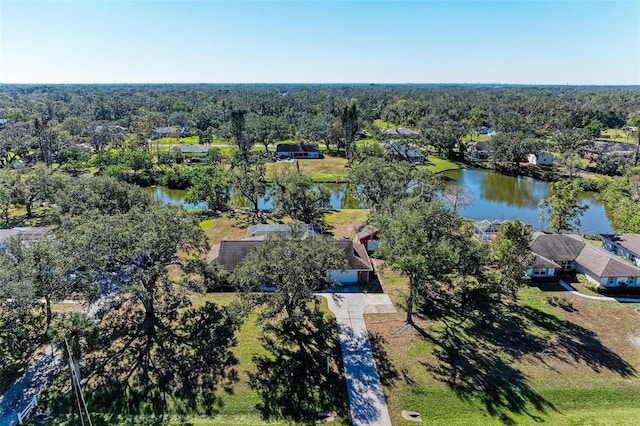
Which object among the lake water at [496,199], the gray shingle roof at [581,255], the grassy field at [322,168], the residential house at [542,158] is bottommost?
the lake water at [496,199]

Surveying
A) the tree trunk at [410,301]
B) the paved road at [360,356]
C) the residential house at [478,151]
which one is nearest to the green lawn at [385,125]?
the residential house at [478,151]

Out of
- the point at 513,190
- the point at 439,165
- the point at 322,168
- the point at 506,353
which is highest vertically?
the point at 439,165

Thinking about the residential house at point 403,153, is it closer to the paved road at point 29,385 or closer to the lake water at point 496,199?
the lake water at point 496,199

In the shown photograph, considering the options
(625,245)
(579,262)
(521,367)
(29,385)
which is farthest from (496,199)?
(29,385)

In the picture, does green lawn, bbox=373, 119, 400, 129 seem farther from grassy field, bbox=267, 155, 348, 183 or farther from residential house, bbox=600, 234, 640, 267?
residential house, bbox=600, 234, 640, 267

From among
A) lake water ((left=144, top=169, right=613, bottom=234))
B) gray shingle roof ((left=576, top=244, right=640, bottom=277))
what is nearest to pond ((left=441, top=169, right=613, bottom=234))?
lake water ((left=144, top=169, right=613, bottom=234))

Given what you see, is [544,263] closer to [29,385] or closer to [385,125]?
[29,385]
